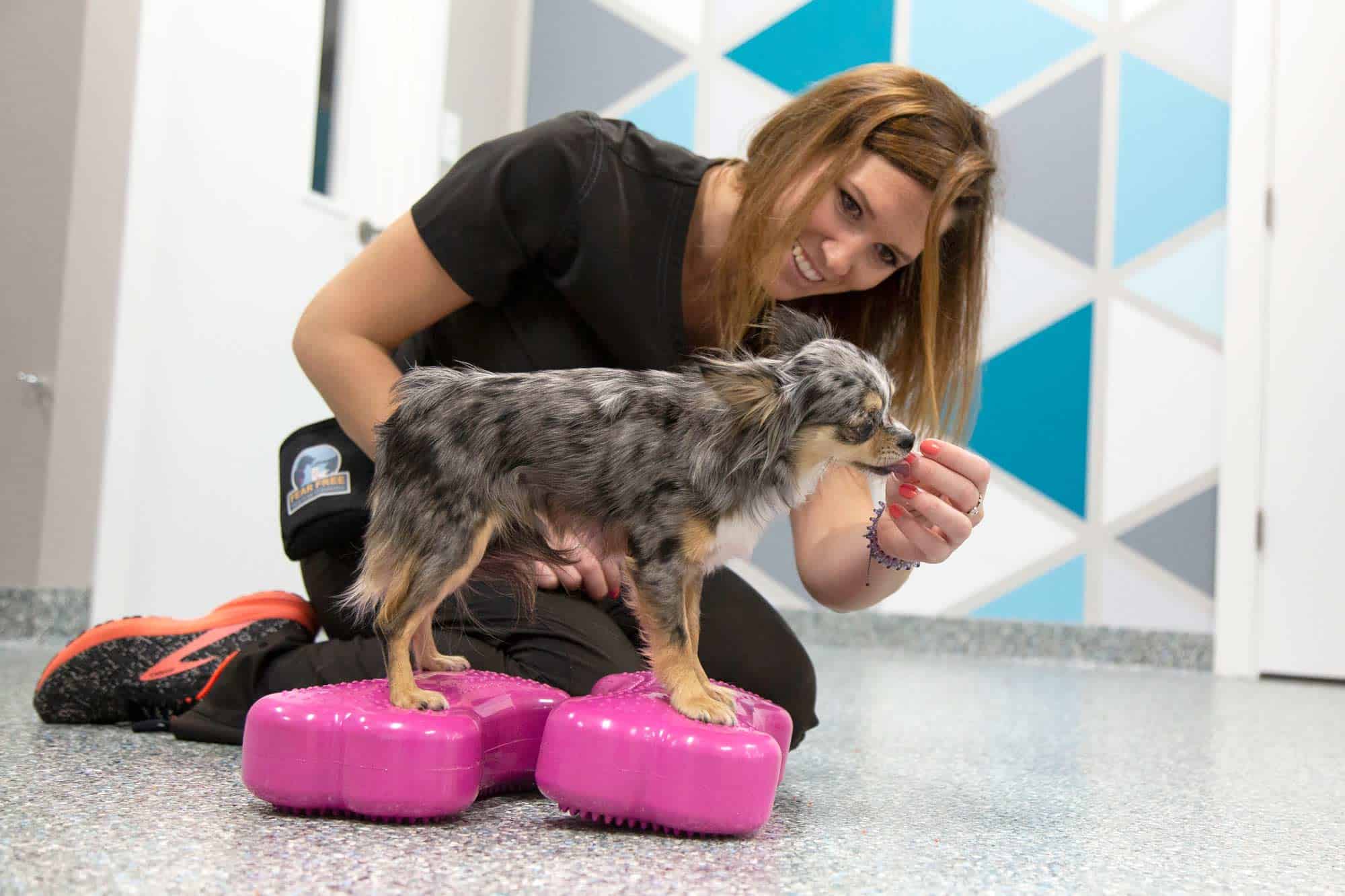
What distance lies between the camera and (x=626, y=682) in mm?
1235

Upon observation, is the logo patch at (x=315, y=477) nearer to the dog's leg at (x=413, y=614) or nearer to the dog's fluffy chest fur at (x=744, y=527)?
the dog's leg at (x=413, y=614)

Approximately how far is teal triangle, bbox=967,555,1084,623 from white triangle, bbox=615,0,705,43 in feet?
7.81

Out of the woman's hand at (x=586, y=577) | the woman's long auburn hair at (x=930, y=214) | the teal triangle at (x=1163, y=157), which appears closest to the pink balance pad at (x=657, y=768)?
the woman's hand at (x=586, y=577)

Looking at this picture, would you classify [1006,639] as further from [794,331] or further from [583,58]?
[794,331]

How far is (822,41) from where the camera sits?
4238 mm

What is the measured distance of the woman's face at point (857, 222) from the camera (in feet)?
5.12

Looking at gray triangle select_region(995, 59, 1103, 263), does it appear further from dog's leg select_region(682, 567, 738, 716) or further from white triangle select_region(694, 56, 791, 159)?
dog's leg select_region(682, 567, 738, 716)

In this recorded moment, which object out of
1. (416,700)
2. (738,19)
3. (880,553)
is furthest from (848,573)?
(738,19)

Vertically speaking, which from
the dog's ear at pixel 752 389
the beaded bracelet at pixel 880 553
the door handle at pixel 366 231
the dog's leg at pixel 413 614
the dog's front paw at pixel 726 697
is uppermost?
the door handle at pixel 366 231

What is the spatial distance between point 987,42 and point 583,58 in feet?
5.04

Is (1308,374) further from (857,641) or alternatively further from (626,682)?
(626,682)

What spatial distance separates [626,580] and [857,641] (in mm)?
3059

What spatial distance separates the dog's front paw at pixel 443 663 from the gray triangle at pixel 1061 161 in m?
3.24

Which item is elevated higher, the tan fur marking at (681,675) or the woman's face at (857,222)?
the woman's face at (857,222)
